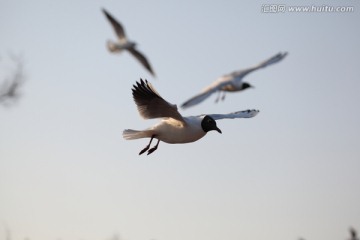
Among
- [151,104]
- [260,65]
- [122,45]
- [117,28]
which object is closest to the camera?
[122,45]

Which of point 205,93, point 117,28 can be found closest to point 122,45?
point 117,28

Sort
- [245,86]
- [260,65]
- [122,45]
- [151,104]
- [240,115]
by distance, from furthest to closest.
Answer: [240,115] < [151,104] < [260,65] < [245,86] < [122,45]

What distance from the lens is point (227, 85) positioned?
6.96m

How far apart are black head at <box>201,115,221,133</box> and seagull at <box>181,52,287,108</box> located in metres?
1.81

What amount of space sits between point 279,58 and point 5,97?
882cm

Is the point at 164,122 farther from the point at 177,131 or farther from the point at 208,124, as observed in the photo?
the point at 208,124

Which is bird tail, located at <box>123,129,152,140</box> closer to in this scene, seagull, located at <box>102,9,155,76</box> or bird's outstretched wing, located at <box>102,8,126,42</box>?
seagull, located at <box>102,9,155,76</box>

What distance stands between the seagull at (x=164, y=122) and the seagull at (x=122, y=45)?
5.99 ft

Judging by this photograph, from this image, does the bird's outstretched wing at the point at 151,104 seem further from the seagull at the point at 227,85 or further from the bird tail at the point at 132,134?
the seagull at the point at 227,85

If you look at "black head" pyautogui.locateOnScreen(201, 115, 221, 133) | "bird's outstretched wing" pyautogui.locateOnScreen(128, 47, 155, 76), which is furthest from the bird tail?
"bird's outstretched wing" pyautogui.locateOnScreen(128, 47, 155, 76)

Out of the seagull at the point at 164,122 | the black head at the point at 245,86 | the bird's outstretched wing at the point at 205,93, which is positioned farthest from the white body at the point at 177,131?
the bird's outstretched wing at the point at 205,93

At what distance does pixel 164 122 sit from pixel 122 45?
272 cm

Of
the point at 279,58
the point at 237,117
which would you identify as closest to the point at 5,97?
the point at 237,117

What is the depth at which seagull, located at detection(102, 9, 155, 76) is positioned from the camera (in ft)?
21.6
